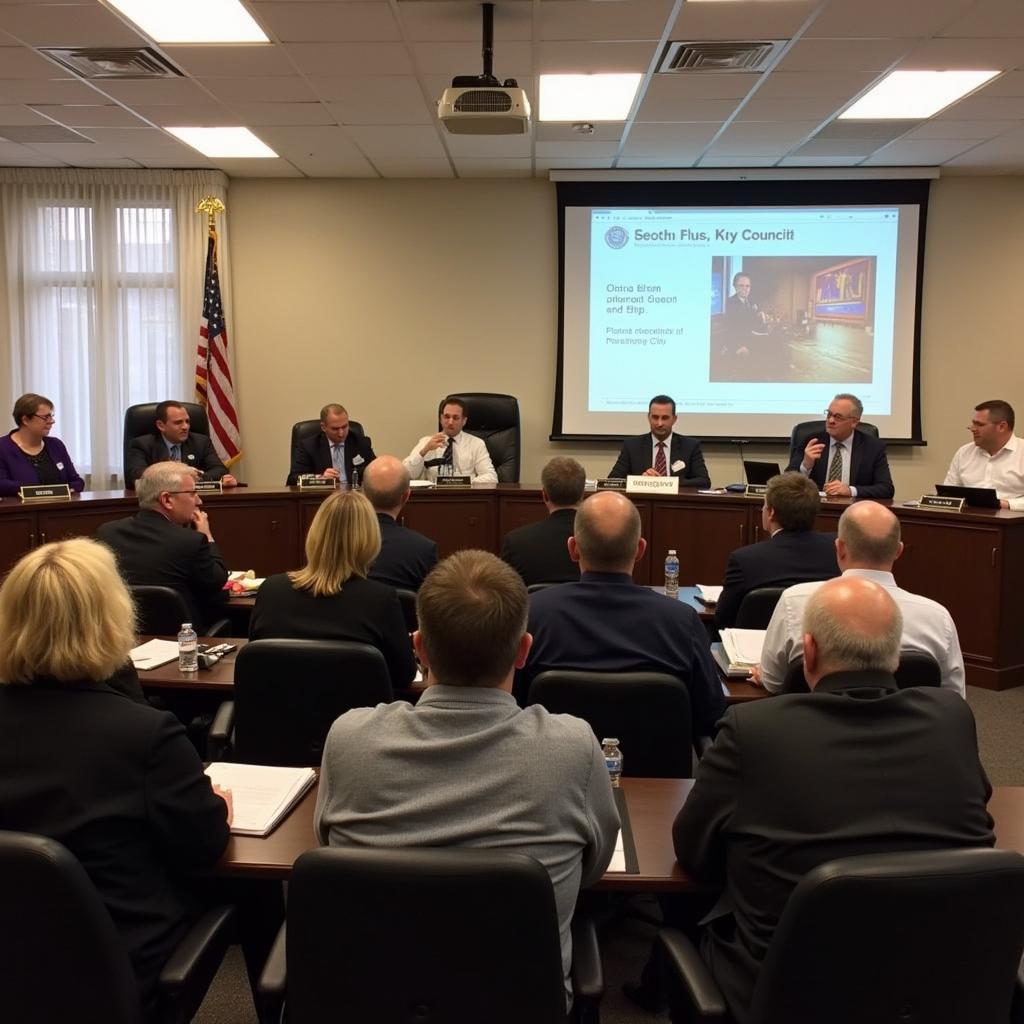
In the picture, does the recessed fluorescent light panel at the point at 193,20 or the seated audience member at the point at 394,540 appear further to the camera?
the recessed fluorescent light panel at the point at 193,20

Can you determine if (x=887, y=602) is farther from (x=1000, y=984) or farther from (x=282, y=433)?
(x=282, y=433)

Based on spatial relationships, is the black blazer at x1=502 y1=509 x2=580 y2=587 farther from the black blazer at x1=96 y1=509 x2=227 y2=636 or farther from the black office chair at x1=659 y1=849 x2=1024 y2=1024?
the black office chair at x1=659 y1=849 x2=1024 y2=1024

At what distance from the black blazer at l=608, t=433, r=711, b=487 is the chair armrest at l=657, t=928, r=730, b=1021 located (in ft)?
15.9

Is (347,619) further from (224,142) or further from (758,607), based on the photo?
(224,142)

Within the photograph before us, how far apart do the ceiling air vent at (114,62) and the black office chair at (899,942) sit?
200 inches

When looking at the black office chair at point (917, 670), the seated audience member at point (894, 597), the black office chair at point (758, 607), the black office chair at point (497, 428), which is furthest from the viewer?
the black office chair at point (497, 428)

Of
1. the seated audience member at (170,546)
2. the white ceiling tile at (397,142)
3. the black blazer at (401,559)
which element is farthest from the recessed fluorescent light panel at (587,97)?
the seated audience member at (170,546)

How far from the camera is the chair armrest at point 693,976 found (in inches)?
56.9

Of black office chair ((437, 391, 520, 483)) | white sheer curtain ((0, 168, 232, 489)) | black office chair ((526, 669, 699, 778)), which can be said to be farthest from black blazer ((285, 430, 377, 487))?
black office chair ((526, 669, 699, 778))

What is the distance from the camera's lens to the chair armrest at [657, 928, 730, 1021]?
4.74ft

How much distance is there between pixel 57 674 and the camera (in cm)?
151

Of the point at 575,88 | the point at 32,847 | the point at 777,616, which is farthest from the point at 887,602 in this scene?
the point at 575,88

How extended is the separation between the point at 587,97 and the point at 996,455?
3446mm

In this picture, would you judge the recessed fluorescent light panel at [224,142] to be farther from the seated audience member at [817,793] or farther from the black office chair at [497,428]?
the seated audience member at [817,793]
